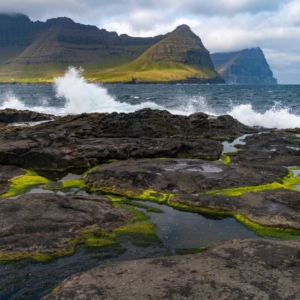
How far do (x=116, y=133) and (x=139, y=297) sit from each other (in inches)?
1034

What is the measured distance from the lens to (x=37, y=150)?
23.1 metres

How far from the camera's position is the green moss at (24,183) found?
1760cm

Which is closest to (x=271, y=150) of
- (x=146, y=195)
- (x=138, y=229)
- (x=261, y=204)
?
(x=261, y=204)

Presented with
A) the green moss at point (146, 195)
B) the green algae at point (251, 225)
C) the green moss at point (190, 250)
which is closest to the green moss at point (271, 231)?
the green algae at point (251, 225)

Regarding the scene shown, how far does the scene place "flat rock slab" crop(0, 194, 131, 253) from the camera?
11148mm

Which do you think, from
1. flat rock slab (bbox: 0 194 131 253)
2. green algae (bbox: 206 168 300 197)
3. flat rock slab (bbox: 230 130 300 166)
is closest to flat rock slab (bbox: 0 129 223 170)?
flat rock slab (bbox: 230 130 300 166)

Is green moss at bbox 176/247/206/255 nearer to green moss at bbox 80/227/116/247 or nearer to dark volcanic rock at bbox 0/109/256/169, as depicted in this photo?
green moss at bbox 80/227/116/247

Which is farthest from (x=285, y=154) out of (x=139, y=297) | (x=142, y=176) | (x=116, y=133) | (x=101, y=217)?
(x=139, y=297)

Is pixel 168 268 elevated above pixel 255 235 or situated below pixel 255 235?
above

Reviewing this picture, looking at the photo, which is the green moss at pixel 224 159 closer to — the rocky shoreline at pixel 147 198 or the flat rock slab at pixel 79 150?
the rocky shoreline at pixel 147 198

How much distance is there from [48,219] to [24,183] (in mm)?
7258

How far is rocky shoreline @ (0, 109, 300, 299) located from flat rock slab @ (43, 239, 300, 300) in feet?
0.09

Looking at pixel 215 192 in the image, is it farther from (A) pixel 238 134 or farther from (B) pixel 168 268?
(A) pixel 238 134

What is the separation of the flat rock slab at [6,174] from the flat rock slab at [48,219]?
13.3 feet
